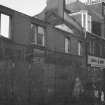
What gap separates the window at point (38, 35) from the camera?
57.5 feet

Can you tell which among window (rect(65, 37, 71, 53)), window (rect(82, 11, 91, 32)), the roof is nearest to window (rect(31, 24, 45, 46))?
window (rect(65, 37, 71, 53))

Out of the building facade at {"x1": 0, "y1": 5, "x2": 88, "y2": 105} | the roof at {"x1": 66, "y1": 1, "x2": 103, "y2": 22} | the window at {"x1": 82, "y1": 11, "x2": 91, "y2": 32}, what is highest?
the roof at {"x1": 66, "y1": 1, "x2": 103, "y2": 22}

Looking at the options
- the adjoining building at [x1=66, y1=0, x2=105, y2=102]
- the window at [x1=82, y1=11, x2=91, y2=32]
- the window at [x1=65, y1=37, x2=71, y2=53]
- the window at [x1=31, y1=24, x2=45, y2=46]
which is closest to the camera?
the window at [x1=31, y1=24, x2=45, y2=46]

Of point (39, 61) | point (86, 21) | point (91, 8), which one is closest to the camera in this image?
point (39, 61)

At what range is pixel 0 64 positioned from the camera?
13.8m

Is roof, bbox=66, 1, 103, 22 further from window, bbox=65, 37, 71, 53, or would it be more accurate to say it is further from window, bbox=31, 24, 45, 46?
window, bbox=31, 24, 45, 46

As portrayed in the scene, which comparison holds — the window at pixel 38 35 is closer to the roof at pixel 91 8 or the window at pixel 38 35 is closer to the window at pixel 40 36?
the window at pixel 40 36

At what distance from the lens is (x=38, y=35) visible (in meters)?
17.9

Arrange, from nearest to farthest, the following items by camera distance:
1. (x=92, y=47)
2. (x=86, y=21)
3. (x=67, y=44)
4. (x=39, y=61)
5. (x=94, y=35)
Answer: (x=39, y=61)
(x=67, y=44)
(x=86, y=21)
(x=92, y=47)
(x=94, y=35)

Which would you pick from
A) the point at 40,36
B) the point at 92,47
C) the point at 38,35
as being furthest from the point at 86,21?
the point at 38,35

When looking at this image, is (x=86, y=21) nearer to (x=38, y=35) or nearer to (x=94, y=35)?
(x=94, y=35)

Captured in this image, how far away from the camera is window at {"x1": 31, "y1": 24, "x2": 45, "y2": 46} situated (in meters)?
17.5

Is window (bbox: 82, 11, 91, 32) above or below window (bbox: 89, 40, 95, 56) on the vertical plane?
above

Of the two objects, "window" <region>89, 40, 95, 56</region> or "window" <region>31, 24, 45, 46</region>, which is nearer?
"window" <region>31, 24, 45, 46</region>
